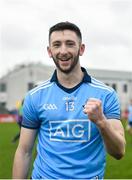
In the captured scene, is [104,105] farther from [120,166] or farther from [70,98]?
[120,166]

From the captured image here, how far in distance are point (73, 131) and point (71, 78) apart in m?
0.44

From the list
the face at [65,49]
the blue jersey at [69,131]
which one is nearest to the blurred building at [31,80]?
the blue jersey at [69,131]

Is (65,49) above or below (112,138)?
above

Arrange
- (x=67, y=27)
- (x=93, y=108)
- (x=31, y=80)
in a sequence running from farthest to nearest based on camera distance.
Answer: (x=31, y=80) → (x=67, y=27) → (x=93, y=108)

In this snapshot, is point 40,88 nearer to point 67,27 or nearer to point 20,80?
point 67,27

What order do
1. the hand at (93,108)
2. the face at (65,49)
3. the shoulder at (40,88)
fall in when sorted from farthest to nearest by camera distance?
the shoulder at (40,88), the face at (65,49), the hand at (93,108)

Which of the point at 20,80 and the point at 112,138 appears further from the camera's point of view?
the point at 20,80

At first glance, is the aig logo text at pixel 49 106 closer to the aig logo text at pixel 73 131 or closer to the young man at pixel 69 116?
the young man at pixel 69 116

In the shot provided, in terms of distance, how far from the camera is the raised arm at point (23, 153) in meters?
4.04

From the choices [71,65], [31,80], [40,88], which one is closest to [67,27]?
[71,65]

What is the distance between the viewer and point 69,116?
379 cm

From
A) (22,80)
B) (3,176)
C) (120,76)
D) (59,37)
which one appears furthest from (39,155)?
(120,76)

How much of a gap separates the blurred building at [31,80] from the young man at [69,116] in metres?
73.9

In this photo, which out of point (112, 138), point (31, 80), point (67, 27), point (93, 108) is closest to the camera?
point (93, 108)
